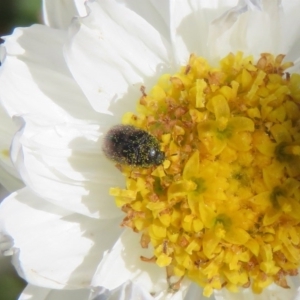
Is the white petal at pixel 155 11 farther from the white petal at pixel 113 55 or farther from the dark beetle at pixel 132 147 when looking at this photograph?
the dark beetle at pixel 132 147

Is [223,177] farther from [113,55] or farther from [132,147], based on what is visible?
[113,55]

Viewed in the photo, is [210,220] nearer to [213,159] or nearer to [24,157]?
[213,159]

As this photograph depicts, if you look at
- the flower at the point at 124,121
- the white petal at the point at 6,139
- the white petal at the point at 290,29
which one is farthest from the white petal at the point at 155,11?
the white petal at the point at 6,139

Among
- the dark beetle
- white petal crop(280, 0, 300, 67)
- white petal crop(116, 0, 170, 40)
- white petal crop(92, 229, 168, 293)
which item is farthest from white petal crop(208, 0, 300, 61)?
white petal crop(92, 229, 168, 293)

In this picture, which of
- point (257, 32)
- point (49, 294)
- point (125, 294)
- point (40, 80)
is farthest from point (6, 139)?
point (257, 32)

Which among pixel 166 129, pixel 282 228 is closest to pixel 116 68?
pixel 166 129

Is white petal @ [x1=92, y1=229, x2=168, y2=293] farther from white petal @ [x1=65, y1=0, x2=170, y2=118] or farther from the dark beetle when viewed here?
white petal @ [x1=65, y1=0, x2=170, y2=118]
